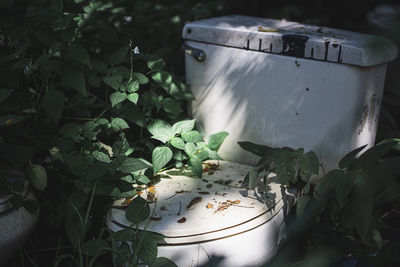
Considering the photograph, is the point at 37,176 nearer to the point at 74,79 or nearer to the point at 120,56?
the point at 74,79

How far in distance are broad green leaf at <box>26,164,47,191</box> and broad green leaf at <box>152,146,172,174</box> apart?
35 centimetres

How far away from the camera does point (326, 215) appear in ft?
5.11

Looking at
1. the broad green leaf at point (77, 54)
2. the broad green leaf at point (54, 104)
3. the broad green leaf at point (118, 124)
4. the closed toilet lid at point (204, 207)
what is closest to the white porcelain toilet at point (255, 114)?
the closed toilet lid at point (204, 207)

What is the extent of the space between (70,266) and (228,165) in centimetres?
65

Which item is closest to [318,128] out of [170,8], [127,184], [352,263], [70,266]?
[352,263]

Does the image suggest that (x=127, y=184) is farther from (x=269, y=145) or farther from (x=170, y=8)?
(x=170, y=8)

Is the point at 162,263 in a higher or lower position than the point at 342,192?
lower

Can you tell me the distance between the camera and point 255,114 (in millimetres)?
1494

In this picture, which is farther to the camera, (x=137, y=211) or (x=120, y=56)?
(x=120, y=56)

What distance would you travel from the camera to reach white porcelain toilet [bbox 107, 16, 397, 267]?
1.09 m

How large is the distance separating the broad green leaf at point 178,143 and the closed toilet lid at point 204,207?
0.11 metres

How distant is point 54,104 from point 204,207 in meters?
0.52

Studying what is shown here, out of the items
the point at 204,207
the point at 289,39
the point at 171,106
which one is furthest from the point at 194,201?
the point at 289,39

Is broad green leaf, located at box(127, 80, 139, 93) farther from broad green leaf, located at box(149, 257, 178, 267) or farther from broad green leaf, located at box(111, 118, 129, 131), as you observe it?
broad green leaf, located at box(149, 257, 178, 267)
